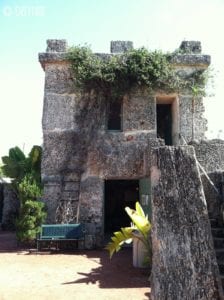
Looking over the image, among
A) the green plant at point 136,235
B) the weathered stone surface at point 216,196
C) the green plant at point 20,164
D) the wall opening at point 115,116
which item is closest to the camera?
the weathered stone surface at point 216,196

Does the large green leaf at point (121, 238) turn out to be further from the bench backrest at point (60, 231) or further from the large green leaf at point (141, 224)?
the bench backrest at point (60, 231)

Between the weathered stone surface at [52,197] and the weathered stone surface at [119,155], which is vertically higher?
the weathered stone surface at [119,155]

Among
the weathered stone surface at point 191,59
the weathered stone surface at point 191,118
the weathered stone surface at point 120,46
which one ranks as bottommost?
the weathered stone surface at point 191,118

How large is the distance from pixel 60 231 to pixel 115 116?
13.9 feet

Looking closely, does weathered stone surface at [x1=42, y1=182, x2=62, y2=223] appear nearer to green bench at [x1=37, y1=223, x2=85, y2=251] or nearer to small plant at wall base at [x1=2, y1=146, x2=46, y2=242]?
small plant at wall base at [x1=2, y1=146, x2=46, y2=242]

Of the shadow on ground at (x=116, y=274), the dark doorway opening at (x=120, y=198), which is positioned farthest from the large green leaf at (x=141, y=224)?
the dark doorway opening at (x=120, y=198)

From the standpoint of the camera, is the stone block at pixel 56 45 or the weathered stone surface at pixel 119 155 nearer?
the weathered stone surface at pixel 119 155

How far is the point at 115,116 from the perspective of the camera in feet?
36.0

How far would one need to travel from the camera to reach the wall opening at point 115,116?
1089cm

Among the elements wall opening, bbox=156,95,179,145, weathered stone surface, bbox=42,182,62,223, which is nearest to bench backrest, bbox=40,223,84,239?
weathered stone surface, bbox=42,182,62,223

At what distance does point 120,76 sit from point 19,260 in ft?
20.6

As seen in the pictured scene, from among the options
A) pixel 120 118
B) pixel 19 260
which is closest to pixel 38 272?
pixel 19 260

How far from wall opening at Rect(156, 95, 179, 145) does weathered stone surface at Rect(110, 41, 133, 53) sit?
200cm

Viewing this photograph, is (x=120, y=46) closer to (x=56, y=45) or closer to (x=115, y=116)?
(x=56, y=45)
